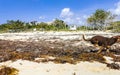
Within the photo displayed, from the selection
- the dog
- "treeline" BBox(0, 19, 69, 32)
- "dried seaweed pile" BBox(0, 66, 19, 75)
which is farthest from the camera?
"treeline" BBox(0, 19, 69, 32)

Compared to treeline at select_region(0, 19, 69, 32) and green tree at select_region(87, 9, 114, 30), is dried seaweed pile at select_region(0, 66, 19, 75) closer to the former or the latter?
treeline at select_region(0, 19, 69, 32)

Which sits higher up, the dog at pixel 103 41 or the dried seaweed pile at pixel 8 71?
the dog at pixel 103 41

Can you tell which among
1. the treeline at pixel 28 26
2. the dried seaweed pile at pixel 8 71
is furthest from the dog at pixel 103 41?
the treeline at pixel 28 26

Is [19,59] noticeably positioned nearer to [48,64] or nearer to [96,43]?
[48,64]

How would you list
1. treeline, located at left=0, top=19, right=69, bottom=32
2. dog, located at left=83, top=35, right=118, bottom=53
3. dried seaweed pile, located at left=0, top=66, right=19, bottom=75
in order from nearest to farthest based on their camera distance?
dried seaweed pile, located at left=0, top=66, right=19, bottom=75, dog, located at left=83, top=35, right=118, bottom=53, treeline, located at left=0, top=19, right=69, bottom=32

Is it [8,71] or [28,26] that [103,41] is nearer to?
[8,71]

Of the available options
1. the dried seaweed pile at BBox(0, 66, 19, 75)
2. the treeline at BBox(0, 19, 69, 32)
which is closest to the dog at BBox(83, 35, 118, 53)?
the dried seaweed pile at BBox(0, 66, 19, 75)

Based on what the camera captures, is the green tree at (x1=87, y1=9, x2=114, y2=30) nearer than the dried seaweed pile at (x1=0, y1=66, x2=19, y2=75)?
No

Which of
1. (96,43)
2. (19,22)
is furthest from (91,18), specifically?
(96,43)

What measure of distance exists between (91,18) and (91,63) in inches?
2433

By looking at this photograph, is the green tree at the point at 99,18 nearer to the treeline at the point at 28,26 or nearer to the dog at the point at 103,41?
the treeline at the point at 28,26

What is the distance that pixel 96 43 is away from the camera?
15109 millimetres

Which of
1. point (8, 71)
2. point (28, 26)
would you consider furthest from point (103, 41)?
point (28, 26)

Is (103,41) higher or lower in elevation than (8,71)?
higher
